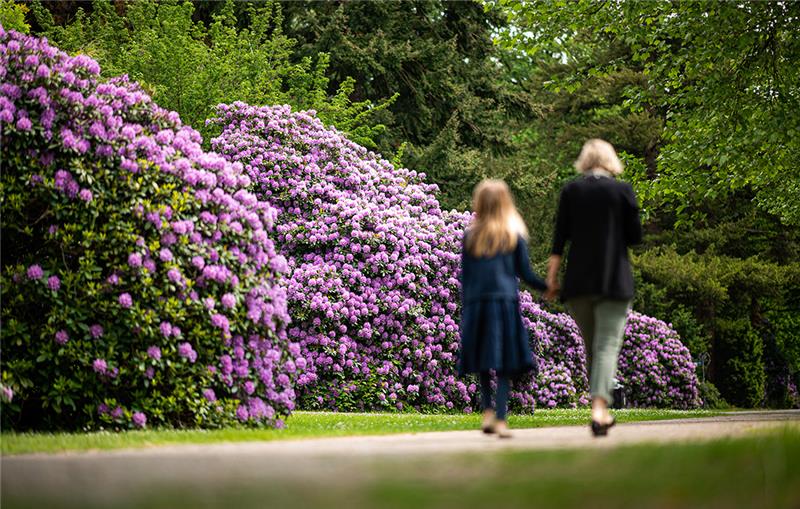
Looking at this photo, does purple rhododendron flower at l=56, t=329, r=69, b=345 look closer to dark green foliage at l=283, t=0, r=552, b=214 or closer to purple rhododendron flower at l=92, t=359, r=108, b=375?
purple rhododendron flower at l=92, t=359, r=108, b=375

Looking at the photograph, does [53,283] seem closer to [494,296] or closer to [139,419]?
[139,419]

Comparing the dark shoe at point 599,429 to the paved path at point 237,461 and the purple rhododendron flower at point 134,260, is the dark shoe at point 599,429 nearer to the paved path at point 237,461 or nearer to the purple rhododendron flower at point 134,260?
the paved path at point 237,461

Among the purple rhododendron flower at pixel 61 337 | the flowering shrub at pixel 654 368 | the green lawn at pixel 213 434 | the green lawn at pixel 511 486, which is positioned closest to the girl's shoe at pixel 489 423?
the green lawn at pixel 213 434

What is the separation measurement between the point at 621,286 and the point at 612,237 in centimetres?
38

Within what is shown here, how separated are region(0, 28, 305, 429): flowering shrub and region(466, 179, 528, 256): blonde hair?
10.3 ft

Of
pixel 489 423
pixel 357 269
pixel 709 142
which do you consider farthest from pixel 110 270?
pixel 709 142

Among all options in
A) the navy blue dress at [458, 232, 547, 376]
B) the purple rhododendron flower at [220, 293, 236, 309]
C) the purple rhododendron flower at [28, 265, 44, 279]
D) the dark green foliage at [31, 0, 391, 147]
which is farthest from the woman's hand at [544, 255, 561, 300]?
the dark green foliage at [31, 0, 391, 147]

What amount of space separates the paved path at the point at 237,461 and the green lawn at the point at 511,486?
8 centimetres

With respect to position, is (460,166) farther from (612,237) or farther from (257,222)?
(612,237)

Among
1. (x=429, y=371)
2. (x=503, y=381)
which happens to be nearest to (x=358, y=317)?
(x=429, y=371)

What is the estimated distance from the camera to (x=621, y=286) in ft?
27.2

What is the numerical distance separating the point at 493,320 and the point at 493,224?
69cm

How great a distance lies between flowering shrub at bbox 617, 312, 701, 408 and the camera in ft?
89.6

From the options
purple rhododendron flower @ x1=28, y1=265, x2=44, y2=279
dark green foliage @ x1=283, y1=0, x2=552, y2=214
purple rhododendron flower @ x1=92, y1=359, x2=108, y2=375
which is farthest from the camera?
dark green foliage @ x1=283, y1=0, x2=552, y2=214
